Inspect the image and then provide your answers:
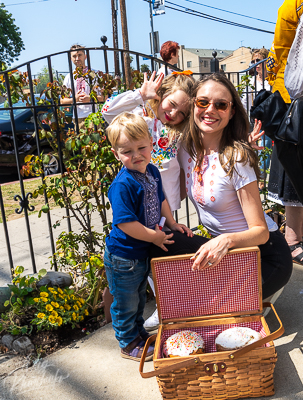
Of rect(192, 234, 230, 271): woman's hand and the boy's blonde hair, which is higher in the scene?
the boy's blonde hair

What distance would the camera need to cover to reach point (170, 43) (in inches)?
195

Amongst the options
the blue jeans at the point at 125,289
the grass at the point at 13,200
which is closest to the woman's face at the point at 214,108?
the blue jeans at the point at 125,289

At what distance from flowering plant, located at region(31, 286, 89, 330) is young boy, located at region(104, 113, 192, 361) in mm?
437

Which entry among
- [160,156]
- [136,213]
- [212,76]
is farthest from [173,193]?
[212,76]

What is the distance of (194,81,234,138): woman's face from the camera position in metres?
2.02

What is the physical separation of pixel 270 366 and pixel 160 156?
52.9 inches

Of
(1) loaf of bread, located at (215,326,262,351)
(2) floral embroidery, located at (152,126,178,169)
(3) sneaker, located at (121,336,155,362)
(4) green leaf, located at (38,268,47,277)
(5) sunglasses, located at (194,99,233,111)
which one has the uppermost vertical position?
(5) sunglasses, located at (194,99,233,111)

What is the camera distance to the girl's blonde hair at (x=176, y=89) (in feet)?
7.47

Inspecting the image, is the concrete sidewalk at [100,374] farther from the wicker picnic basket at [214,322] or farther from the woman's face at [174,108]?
the woman's face at [174,108]

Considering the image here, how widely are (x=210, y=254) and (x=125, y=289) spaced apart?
0.52 meters

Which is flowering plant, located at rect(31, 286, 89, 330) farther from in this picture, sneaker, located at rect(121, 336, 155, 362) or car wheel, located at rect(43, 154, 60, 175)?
car wheel, located at rect(43, 154, 60, 175)

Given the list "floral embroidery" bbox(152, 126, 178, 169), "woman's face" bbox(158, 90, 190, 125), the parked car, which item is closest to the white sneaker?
"floral embroidery" bbox(152, 126, 178, 169)

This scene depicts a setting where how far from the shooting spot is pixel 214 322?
1933 millimetres

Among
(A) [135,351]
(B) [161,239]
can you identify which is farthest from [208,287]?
(A) [135,351]
